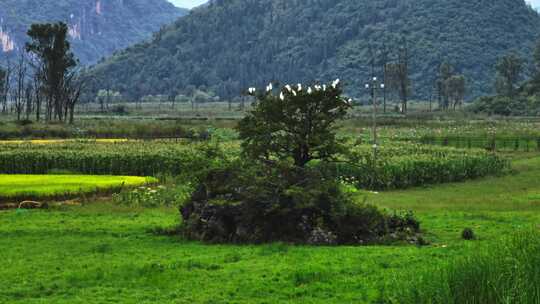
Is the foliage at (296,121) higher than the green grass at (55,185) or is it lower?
higher

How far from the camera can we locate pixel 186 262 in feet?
65.3

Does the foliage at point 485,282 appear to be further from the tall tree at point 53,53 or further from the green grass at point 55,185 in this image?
the tall tree at point 53,53

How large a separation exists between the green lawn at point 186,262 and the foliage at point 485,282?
2.56 ft

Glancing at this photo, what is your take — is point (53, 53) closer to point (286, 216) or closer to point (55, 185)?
point (55, 185)

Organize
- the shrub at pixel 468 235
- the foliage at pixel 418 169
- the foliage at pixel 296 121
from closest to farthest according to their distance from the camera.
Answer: the shrub at pixel 468 235 < the foliage at pixel 296 121 < the foliage at pixel 418 169

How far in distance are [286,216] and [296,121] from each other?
144 inches

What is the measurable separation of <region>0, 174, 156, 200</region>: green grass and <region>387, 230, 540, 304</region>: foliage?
29.4m

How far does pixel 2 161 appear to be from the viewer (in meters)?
51.3

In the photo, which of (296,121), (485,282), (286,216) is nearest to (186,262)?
(286,216)

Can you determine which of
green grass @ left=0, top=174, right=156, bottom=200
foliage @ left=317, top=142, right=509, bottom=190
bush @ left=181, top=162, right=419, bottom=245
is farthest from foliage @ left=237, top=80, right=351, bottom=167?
green grass @ left=0, top=174, right=156, bottom=200

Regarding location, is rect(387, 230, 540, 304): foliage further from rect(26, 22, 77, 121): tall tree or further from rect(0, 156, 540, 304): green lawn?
rect(26, 22, 77, 121): tall tree

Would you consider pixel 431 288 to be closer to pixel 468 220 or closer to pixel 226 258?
pixel 226 258

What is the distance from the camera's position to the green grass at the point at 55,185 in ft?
123

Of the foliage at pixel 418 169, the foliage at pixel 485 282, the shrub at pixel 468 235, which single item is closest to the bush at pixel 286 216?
the shrub at pixel 468 235
